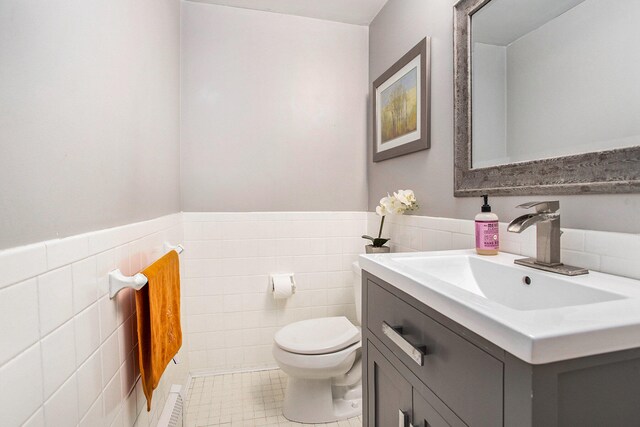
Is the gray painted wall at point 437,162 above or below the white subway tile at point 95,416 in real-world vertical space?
above

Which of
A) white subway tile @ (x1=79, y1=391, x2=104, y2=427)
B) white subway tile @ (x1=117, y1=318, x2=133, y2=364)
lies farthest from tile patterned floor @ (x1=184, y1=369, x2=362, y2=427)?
white subway tile @ (x1=79, y1=391, x2=104, y2=427)

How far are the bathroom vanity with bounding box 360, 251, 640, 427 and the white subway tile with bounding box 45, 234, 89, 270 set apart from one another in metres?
0.74

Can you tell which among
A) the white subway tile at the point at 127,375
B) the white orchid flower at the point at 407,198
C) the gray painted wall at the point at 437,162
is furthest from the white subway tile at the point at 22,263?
the white orchid flower at the point at 407,198

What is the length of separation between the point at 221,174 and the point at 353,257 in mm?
1013

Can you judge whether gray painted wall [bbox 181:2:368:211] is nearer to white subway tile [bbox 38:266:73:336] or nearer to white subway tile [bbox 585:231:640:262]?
white subway tile [bbox 38:266:73:336]

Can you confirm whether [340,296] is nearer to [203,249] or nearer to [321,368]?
[321,368]

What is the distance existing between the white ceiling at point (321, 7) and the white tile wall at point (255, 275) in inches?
49.8

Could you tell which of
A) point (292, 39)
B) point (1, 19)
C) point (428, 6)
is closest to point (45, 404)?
point (1, 19)

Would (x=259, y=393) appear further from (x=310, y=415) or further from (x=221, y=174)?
(x=221, y=174)

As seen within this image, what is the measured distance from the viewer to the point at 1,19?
531mm

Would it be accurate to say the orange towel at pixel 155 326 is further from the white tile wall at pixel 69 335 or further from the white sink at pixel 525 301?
the white sink at pixel 525 301

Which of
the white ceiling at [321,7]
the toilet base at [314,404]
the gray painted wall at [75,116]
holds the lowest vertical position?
the toilet base at [314,404]

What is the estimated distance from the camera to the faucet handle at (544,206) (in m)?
0.84

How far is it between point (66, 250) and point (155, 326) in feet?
1.31
